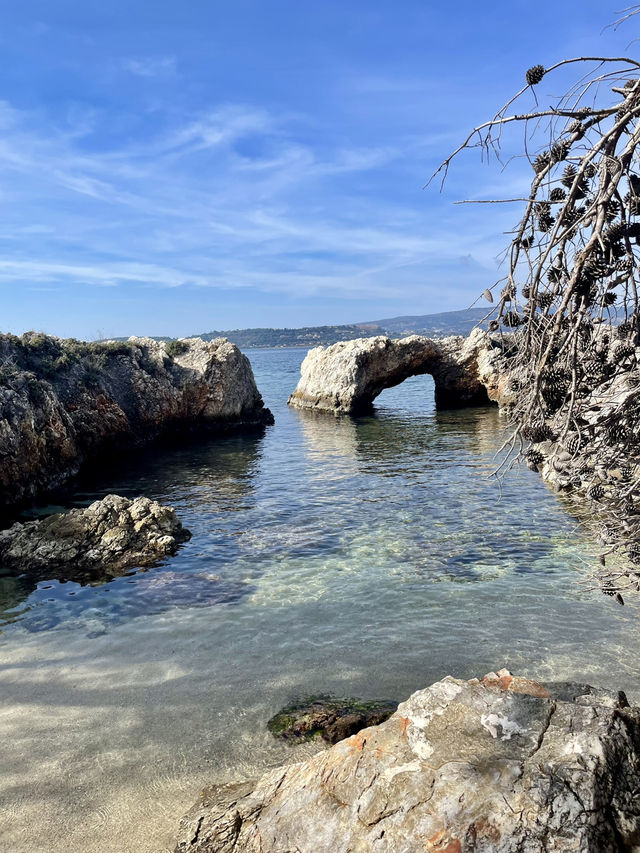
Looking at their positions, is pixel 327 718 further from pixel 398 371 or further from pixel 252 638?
pixel 398 371

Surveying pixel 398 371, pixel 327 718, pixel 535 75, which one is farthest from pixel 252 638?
pixel 398 371

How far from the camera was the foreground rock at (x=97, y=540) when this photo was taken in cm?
1204

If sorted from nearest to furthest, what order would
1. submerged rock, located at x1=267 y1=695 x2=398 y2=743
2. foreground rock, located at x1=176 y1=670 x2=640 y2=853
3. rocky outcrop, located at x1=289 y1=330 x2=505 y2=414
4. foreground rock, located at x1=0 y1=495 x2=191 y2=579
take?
foreground rock, located at x1=176 y1=670 x2=640 y2=853 < submerged rock, located at x1=267 y1=695 x2=398 y2=743 < foreground rock, located at x1=0 y1=495 x2=191 y2=579 < rocky outcrop, located at x1=289 y1=330 x2=505 y2=414

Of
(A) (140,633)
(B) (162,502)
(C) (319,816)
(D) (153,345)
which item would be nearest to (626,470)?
(C) (319,816)

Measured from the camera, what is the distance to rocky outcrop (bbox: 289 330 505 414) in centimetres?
3831

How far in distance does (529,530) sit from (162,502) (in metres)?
10.8

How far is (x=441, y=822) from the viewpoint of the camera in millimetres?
3406

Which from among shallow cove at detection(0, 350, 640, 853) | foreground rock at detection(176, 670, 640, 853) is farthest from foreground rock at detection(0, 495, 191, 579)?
foreground rock at detection(176, 670, 640, 853)

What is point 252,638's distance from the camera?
880 cm

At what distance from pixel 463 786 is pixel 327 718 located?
3.18 meters

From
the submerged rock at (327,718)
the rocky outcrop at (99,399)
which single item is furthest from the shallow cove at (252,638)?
the rocky outcrop at (99,399)

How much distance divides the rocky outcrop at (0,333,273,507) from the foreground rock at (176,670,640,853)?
47.5ft

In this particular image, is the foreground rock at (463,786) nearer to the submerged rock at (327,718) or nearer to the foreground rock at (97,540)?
the submerged rock at (327,718)

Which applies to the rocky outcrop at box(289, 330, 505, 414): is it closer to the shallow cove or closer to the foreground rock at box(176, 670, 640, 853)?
the shallow cove
